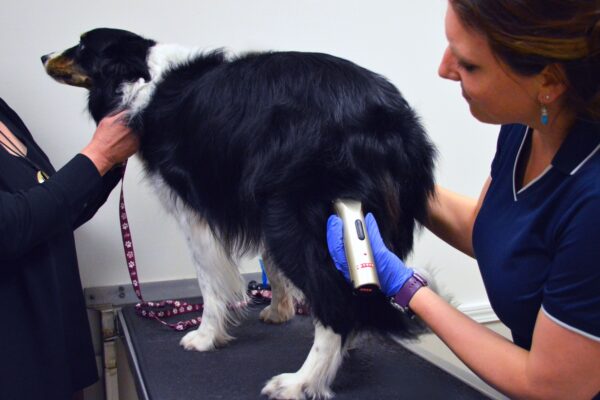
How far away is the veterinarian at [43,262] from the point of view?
122 centimetres

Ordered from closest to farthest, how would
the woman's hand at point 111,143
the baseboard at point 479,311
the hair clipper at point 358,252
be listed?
the hair clipper at point 358,252, the woman's hand at point 111,143, the baseboard at point 479,311

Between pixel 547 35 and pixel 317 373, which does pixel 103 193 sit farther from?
pixel 547 35

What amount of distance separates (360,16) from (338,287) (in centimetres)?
137

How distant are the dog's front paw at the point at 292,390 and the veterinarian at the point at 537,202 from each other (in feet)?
1.11

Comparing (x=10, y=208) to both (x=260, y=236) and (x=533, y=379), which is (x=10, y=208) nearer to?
(x=260, y=236)

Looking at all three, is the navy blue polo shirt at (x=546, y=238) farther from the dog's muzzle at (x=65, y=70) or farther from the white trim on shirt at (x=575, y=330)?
the dog's muzzle at (x=65, y=70)

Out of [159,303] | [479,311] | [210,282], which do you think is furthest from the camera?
[479,311]

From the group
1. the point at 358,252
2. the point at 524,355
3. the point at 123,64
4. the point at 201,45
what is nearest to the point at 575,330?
the point at 524,355

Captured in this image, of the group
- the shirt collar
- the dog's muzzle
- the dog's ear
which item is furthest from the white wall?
the shirt collar

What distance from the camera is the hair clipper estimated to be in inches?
41.9

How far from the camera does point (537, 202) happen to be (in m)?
0.95

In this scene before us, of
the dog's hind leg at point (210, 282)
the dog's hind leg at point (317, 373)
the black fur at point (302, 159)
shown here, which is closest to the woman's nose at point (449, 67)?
the black fur at point (302, 159)

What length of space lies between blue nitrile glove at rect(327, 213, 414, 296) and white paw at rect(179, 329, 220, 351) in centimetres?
58

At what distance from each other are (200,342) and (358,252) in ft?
2.24
